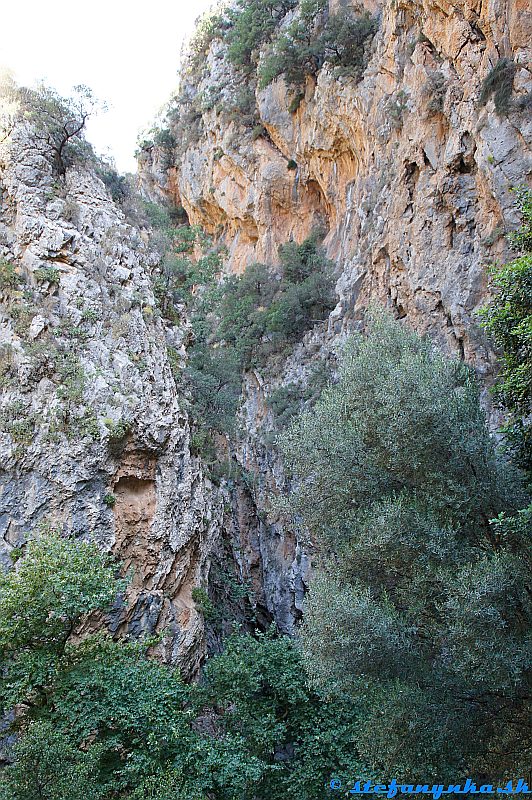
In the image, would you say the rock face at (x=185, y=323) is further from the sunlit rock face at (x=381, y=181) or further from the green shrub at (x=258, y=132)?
the green shrub at (x=258, y=132)

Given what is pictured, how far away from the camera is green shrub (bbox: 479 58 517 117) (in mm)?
11570

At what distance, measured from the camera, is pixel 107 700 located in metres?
8.80

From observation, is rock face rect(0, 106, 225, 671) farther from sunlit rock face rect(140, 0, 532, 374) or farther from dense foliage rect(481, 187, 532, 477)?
dense foliage rect(481, 187, 532, 477)

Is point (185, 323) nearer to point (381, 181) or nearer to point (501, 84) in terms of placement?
point (381, 181)

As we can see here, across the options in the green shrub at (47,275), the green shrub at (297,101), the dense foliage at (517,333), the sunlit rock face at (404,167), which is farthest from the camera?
the green shrub at (297,101)

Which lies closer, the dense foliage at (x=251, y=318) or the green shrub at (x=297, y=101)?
the dense foliage at (x=251, y=318)

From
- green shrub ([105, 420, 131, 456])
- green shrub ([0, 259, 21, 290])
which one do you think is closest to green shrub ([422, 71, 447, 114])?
green shrub ([105, 420, 131, 456])

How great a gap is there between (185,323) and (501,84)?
11385mm

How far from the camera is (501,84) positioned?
11742mm

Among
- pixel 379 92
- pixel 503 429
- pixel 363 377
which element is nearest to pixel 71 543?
pixel 363 377

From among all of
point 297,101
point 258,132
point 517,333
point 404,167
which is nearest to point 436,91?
point 404,167

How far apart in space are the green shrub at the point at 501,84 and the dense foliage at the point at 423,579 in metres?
5.81

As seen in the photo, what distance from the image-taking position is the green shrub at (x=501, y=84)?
38.0ft

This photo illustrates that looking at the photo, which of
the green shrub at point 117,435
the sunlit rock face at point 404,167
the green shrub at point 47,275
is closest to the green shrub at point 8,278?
the green shrub at point 47,275
